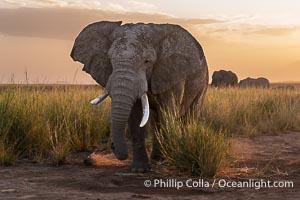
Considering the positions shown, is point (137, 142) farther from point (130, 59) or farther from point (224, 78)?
point (224, 78)

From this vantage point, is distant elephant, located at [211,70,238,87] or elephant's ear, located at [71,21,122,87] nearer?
elephant's ear, located at [71,21,122,87]

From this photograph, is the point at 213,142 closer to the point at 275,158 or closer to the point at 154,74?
the point at 154,74

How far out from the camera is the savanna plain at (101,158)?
16.8 feet

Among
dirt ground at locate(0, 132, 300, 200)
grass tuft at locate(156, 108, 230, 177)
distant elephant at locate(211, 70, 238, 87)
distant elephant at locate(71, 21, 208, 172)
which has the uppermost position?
distant elephant at locate(211, 70, 238, 87)

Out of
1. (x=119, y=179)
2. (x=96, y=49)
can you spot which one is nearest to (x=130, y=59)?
(x=96, y=49)

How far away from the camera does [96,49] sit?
6348 millimetres

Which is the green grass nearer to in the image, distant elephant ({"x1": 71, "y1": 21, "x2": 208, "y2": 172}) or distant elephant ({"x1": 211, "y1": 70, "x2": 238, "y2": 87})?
distant elephant ({"x1": 71, "y1": 21, "x2": 208, "y2": 172})

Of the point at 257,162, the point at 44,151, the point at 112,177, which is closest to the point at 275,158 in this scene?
the point at 257,162

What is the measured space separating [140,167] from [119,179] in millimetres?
490

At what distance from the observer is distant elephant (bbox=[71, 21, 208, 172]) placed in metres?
5.52

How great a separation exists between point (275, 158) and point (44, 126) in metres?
3.03

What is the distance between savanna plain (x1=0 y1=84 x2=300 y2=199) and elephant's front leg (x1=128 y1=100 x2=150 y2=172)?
13cm

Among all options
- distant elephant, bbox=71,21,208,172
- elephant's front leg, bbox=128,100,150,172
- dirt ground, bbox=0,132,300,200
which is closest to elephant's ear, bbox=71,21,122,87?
distant elephant, bbox=71,21,208,172

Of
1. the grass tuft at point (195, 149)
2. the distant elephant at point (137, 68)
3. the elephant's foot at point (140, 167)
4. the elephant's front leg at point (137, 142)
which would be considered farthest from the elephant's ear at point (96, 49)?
the elephant's foot at point (140, 167)
